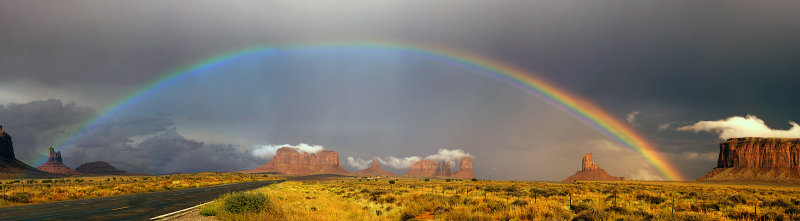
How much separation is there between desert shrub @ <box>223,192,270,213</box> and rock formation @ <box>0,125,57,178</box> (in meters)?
191

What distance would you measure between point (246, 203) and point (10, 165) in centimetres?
22244

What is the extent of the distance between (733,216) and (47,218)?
1349 inches

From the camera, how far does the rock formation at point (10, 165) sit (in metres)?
Result: 160

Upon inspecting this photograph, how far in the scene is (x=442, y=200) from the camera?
26.2 metres

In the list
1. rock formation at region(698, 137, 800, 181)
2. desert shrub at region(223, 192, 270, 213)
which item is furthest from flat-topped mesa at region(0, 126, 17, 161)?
rock formation at region(698, 137, 800, 181)

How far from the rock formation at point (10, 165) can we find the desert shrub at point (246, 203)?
190655 mm

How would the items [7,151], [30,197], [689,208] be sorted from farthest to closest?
[7,151]
[30,197]
[689,208]

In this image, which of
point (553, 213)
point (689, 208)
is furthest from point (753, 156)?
point (553, 213)

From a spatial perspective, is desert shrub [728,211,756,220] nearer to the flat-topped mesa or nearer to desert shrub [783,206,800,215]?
desert shrub [783,206,800,215]

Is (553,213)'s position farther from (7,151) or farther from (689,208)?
(7,151)

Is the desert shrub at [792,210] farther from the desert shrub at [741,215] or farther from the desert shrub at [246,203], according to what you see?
the desert shrub at [246,203]

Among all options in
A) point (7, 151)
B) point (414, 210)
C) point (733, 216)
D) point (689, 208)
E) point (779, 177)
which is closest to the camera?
point (733, 216)

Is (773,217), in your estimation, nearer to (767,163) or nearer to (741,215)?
(741,215)

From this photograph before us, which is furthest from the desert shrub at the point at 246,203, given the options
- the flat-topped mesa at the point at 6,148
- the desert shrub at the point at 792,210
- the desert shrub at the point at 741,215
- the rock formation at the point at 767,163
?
the flat-topped mesa at the point at 6,148
